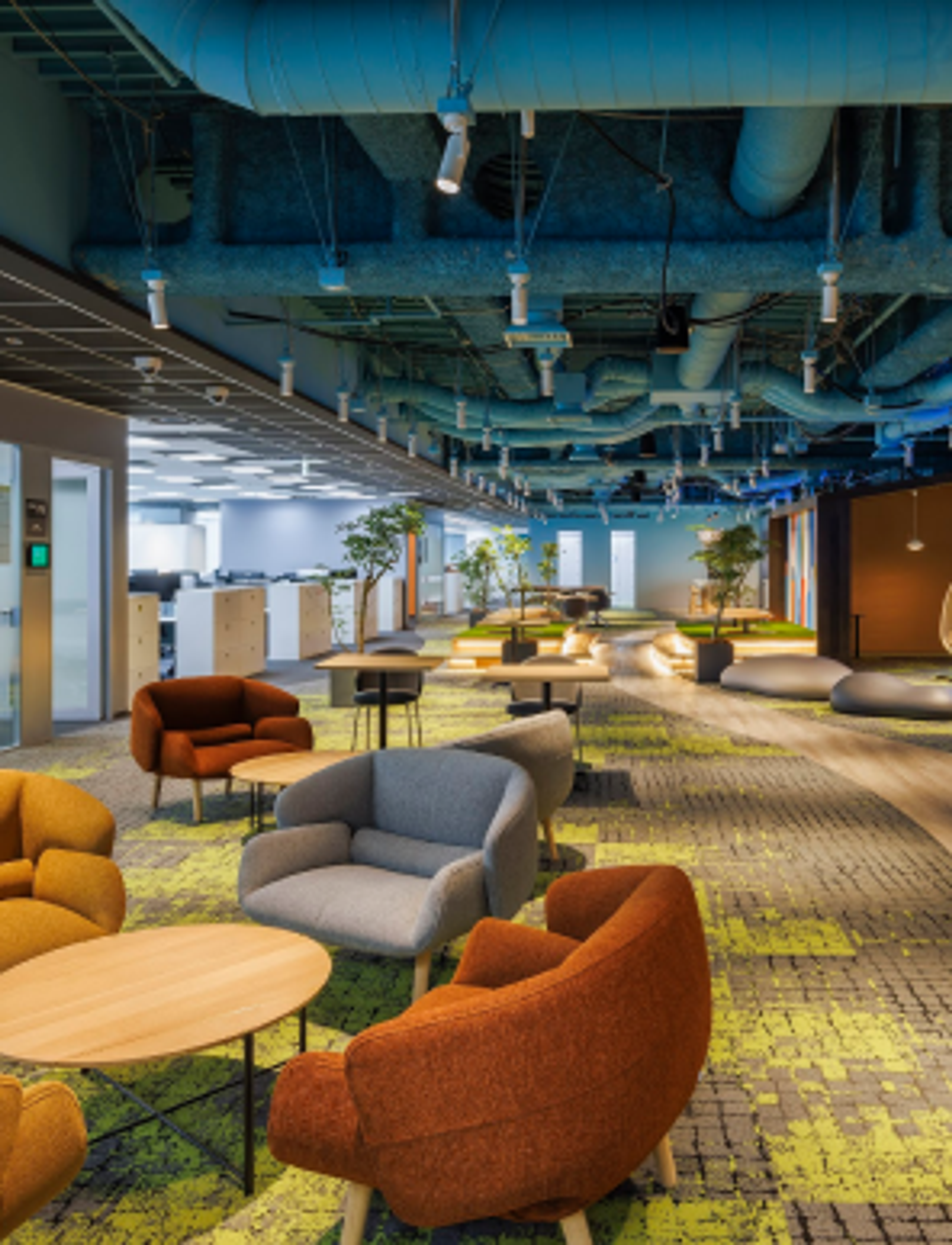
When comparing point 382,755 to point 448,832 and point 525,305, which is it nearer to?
point 448,832

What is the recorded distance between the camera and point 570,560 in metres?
38.2

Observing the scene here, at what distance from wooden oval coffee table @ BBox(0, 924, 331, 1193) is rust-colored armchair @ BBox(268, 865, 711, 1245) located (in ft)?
1.09

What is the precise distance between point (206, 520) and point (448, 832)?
2755cm

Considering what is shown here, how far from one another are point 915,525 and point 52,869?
1716 cm

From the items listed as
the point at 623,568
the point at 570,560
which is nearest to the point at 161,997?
the point at 623,568

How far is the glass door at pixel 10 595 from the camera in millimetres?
9023

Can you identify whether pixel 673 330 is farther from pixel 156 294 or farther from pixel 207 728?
pixel 207 728

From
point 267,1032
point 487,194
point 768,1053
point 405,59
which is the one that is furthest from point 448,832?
point 487,194

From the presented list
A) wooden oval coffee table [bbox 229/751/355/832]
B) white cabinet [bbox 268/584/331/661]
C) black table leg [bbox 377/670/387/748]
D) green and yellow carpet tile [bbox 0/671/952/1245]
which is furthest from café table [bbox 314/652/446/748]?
white cabinet [bbox 268/584/331/661]

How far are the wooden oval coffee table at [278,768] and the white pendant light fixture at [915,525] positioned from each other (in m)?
14.1

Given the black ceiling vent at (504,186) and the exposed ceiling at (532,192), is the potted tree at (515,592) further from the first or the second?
the black ceiling vent at (504,186)

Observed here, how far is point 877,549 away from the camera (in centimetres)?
1830

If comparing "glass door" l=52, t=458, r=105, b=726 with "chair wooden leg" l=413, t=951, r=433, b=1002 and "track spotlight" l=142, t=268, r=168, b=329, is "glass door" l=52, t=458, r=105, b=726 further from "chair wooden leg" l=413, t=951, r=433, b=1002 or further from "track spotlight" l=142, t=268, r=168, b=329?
"chair wooden leg" l=413, t=951, r=433, b=1002

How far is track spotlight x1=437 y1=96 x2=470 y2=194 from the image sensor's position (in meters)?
3.81
